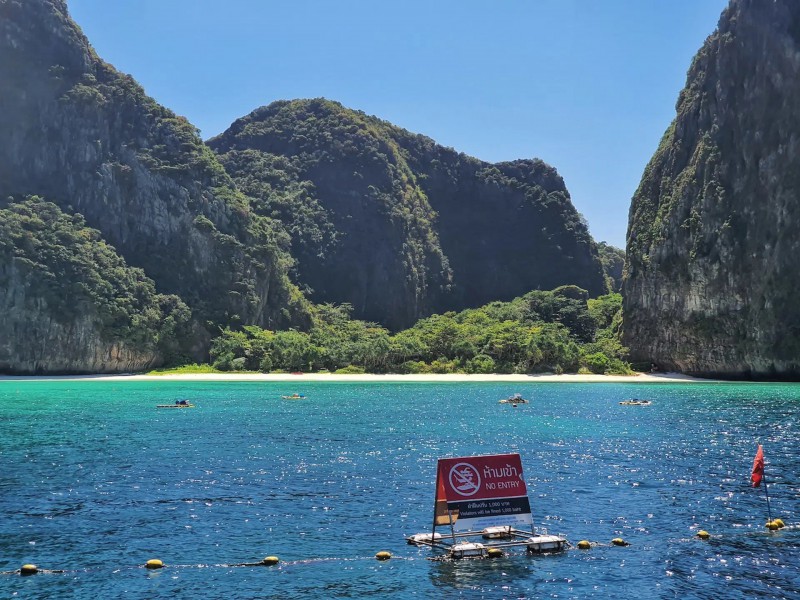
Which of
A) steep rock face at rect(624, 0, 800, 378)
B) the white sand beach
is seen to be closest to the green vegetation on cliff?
the white sand beach

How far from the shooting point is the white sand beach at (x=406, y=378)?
135000 mm

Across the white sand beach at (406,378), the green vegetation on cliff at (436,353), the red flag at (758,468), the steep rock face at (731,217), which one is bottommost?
the red flag at (758,468)

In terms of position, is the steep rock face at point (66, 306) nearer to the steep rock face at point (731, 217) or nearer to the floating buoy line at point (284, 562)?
the steep rock face at point (731, 217)

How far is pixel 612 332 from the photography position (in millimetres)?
178250

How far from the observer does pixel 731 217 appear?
134 m

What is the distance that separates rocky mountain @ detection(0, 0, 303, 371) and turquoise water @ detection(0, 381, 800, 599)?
109673 millimetres

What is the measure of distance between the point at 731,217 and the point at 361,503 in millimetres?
120768

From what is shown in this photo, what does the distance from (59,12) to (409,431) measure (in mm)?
168913

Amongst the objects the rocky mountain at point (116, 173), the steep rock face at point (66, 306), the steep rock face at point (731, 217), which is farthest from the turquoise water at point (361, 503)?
the rocky mountain at point (116, 173)

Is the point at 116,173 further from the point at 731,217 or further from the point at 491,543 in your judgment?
the point at 491,543

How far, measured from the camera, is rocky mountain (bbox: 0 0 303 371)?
6747 inches

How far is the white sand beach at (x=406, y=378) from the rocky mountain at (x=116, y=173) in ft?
72.8

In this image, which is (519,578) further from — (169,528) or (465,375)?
(465,375)

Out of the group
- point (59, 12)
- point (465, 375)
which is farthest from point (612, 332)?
point (59, 12)
